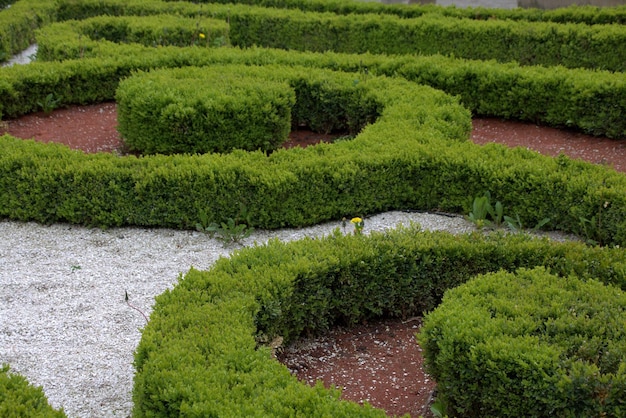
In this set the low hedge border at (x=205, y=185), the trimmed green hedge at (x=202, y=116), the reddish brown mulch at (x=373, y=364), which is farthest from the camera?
the trimmed green hedge at (x=202, y=116)

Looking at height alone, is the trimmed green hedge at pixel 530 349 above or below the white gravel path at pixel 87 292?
above

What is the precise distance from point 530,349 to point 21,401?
2668mm

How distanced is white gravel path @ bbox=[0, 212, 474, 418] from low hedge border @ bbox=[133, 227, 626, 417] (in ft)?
2.25

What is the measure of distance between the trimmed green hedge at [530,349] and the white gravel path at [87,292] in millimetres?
1999

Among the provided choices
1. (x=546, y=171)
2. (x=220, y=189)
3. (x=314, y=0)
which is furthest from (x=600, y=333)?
(x=314, y=0)

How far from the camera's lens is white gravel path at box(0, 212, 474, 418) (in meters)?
5.13

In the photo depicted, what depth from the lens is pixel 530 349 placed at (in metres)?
4.26

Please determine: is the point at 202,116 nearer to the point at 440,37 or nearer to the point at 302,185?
the point at 302,185

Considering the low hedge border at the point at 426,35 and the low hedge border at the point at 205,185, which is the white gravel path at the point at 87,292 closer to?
the low hedge border at the point at 205,185

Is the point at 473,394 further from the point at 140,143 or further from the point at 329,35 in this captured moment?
the point at 329,35

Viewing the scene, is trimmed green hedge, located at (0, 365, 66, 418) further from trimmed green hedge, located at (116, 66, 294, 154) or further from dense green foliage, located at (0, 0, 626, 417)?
trimmed green hedge, located at (116, 66, 294, 154)

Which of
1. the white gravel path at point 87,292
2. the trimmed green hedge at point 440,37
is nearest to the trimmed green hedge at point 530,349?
the white gravel path at point 87,292

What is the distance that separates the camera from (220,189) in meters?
7.15

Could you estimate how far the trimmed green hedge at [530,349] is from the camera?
408 cm
